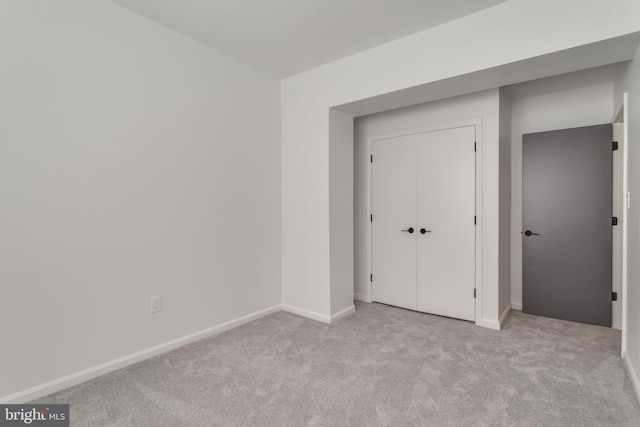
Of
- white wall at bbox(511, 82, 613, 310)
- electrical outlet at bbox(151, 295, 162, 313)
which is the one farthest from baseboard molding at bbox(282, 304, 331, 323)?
white wall at bbox(511, 82, 613, 310)

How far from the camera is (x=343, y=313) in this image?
3426mm

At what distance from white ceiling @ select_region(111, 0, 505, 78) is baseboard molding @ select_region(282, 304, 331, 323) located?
254 cm

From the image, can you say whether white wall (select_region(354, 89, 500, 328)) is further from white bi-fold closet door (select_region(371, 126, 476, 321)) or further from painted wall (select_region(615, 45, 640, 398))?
painted wall (select_region(615, 45, 640, 398))

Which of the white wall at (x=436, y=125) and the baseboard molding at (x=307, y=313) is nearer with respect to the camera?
the white wall at (x=436, y=125)

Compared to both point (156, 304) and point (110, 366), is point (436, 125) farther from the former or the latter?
point (110, 366)

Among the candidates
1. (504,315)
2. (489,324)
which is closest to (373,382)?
(489,324)

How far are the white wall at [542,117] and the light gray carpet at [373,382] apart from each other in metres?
0.94

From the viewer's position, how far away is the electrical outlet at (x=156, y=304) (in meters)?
2.50

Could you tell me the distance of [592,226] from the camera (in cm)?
321

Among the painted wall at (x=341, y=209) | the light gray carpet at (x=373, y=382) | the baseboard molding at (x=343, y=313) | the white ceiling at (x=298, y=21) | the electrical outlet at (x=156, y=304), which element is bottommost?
the light gray carpet at (x=373, y=382)

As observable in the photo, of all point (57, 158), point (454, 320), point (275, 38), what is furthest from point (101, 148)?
point (454, 320)

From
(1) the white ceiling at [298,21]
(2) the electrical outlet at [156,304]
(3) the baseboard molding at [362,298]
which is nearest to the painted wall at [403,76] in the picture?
(1) the white ceiling at [298,21]

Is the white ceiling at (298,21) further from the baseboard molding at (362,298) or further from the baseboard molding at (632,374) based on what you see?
the baseboard molding at (362,298)

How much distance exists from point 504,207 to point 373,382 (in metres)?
2.32
